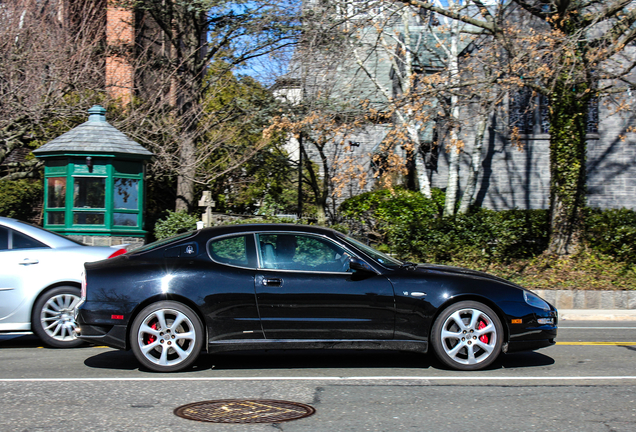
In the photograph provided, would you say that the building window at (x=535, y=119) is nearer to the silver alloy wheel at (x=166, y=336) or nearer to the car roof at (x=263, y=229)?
the car roof at (x=263, y=229)

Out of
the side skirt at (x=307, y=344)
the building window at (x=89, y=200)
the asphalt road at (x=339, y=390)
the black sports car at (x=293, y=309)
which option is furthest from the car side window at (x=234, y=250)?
the building window at (x=89, y=200)

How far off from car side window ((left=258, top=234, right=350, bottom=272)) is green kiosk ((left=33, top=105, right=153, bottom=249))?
8419 millimetres

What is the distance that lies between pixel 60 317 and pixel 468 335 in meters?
4.74

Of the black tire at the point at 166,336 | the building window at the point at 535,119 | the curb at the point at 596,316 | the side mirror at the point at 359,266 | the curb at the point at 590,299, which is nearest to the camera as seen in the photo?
the black tire at the point at 166,336

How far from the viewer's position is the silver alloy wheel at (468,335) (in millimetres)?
6574

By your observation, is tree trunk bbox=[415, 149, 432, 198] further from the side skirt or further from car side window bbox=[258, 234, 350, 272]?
the side skirt

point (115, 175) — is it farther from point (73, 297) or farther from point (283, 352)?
point (283, 352)

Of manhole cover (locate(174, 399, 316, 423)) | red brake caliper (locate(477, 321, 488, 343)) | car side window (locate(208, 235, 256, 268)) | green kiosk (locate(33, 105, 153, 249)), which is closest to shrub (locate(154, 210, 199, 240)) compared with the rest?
green kiosk (locate(33, 105, 153, 249))

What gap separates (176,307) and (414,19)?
16163 millimetres

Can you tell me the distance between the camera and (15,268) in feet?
25.9

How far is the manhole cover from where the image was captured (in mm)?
4895

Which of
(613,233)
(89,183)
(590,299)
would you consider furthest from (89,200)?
(613,233)

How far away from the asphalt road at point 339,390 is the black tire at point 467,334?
0.54 feet

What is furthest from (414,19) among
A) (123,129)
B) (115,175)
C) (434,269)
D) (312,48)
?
(434,269)
